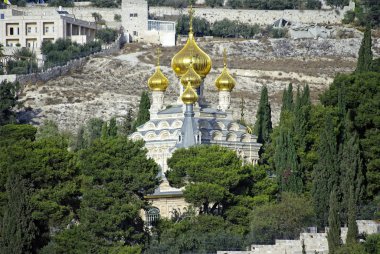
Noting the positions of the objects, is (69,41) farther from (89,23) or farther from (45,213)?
(45,213)

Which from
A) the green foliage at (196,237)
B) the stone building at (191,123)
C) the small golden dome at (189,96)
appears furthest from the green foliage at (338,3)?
the green foliage at (196,237)

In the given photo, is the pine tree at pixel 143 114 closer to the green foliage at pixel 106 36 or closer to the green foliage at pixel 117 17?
the green foliage at pixel 106 36

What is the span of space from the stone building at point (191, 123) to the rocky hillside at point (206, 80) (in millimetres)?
25220

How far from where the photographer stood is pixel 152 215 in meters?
68.6

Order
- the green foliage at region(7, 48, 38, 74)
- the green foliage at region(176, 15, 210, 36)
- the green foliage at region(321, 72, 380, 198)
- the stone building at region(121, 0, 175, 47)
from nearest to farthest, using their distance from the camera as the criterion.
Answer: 1. the green foliage at region(321, 72, 380, 198)
2. the green foliage at region(7, 48, 38, 74)
3. the stone building at region(121, 0, 175, 47)
4. the green foliage at region(176, 15, 210, 36)

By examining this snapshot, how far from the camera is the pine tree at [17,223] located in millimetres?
59062

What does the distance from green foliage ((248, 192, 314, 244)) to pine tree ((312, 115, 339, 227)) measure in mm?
436

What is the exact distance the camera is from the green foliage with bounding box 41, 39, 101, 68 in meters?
131

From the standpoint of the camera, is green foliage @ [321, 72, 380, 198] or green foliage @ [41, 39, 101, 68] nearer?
green foliage @ [321, 72, 380, 198]

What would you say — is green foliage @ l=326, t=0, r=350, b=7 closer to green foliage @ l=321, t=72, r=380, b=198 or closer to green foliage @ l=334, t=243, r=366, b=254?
green foliage @ l=321, t=72, r=380, b=198

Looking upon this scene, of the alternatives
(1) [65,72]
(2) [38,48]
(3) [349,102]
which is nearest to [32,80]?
(1) [65,72]

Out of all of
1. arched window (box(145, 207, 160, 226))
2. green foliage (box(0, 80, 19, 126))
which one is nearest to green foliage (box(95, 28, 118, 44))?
green foliage (box(0, 80, 19, 126))

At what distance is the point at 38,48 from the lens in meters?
137

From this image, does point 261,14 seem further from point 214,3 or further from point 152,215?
point 152,215
